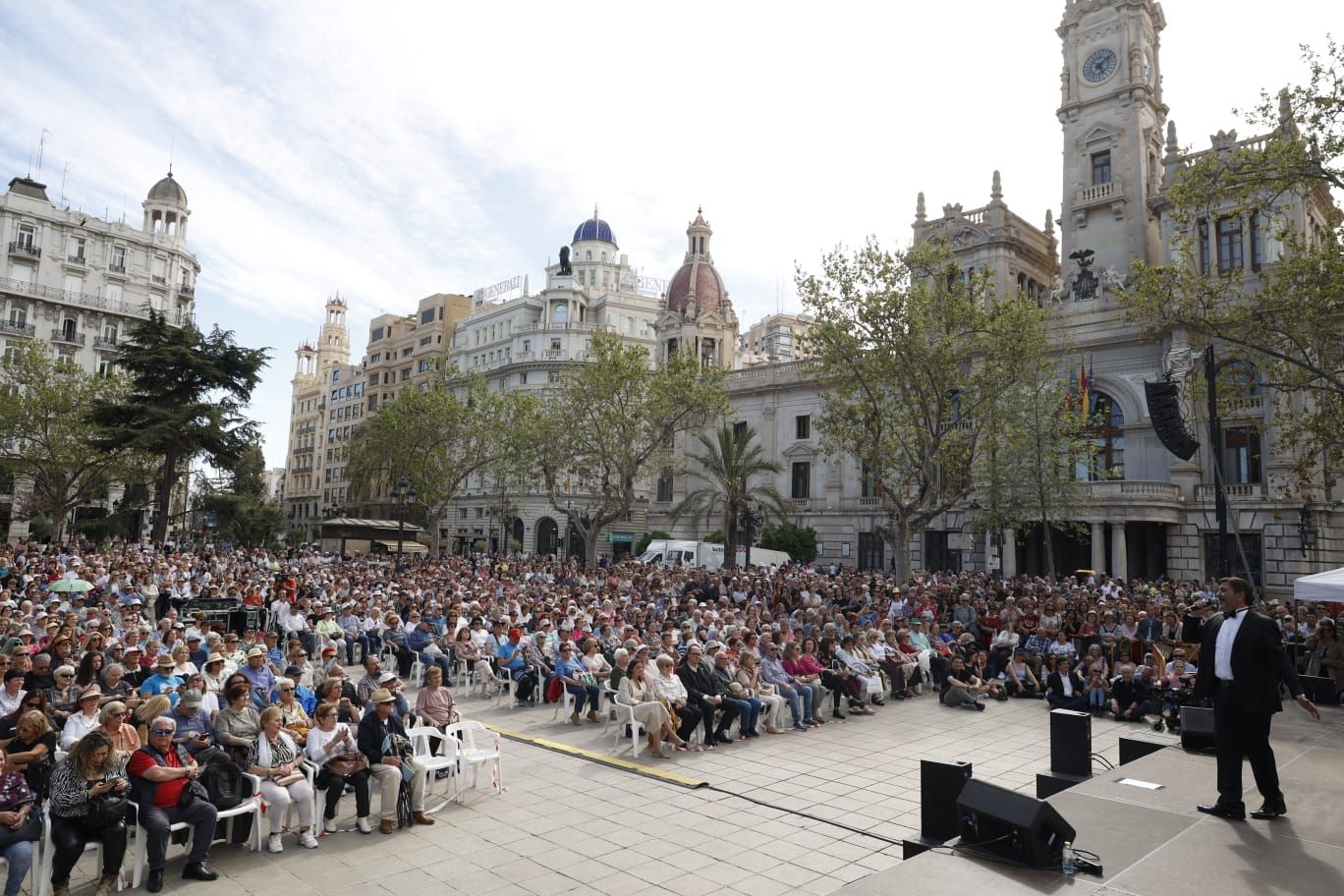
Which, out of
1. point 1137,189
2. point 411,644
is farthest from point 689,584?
point 1137,189

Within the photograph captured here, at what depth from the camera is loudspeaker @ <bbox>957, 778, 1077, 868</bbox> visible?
543cm

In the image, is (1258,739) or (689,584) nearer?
(1258,739)

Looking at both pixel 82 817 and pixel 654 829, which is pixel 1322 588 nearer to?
pixel 654 829

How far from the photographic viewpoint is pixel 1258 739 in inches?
255

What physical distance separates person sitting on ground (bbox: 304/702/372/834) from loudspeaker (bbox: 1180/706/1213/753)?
8.08 m

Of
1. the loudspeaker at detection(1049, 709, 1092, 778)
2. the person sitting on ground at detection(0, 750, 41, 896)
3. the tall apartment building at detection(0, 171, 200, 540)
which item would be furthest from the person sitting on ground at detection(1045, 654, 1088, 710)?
the tall apartment building at detection(0, 171, 200, 540)

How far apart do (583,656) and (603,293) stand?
66936mm

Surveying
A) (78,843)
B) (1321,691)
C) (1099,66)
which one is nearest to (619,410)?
(1321,691)

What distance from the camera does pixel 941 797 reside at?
22.7ft

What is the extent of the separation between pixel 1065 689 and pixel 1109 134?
3580 centimetres

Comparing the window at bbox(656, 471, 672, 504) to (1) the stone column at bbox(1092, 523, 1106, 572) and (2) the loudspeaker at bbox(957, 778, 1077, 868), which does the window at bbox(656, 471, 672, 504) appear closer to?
(1) the stone column at bbox(1092, 523, 1106, 572)

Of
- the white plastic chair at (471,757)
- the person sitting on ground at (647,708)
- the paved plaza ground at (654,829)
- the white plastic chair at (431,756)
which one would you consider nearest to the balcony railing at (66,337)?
the paved plaza ground at (654,829)

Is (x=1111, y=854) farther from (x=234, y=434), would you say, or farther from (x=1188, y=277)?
(x=234, y=434)

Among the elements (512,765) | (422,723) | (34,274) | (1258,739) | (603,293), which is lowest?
(512,765)
